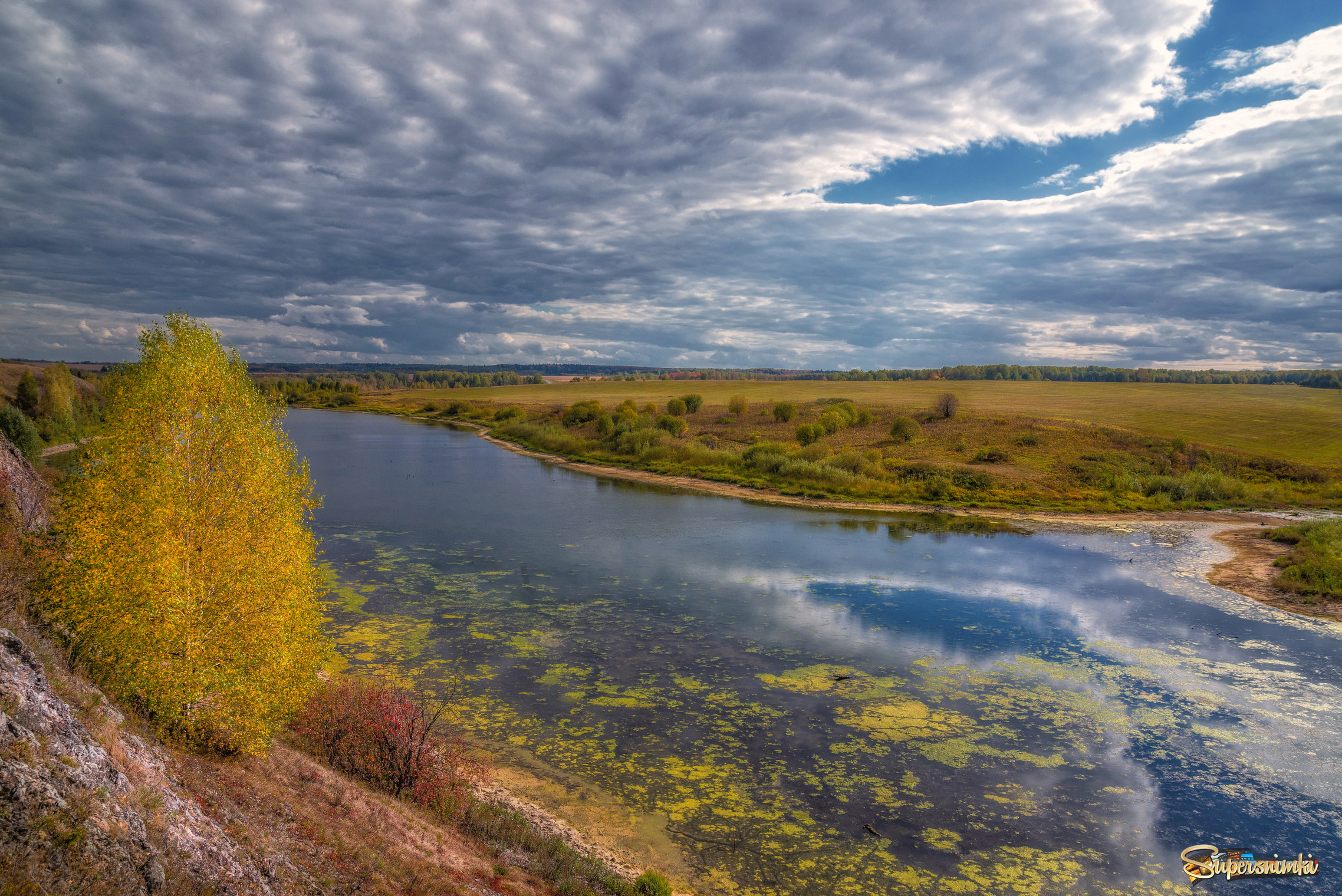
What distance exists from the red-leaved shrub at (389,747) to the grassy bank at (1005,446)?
133 feet

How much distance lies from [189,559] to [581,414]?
8390 centimetres

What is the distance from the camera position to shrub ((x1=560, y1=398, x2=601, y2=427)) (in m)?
92.3

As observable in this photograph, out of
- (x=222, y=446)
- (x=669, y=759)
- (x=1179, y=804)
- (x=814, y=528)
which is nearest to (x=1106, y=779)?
(x=1179, y=804)

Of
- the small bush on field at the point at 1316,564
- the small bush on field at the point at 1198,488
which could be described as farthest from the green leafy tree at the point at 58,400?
the small bush on field at the point at 1198,488

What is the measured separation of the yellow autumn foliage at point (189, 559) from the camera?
31.5 ft

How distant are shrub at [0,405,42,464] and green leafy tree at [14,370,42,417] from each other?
16.1m

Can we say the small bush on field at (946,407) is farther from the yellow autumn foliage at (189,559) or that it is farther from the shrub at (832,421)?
the yellow autumn foliage at (189,559)

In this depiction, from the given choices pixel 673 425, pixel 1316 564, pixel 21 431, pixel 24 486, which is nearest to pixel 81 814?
pixel 24 486

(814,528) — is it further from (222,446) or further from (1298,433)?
(1298,433)

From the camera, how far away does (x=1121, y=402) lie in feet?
317

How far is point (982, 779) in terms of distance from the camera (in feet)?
43.5

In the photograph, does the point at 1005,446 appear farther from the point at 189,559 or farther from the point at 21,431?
the point at 21,431

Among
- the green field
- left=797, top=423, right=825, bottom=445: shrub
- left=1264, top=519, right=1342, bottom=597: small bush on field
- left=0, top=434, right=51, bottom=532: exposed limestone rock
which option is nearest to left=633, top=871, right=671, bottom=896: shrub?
left=0, top=434, right=51, bottom=532: exposed limestone rock

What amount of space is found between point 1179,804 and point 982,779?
3.53 m
